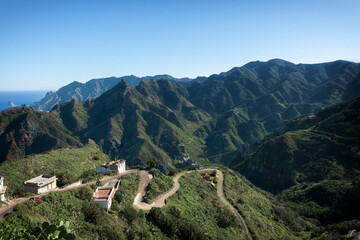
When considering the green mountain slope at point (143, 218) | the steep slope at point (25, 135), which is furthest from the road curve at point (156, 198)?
the steep slope at point (25, 135)

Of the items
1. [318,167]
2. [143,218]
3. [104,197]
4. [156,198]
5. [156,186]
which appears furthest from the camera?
[318,167]

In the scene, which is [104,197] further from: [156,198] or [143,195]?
[156,198]

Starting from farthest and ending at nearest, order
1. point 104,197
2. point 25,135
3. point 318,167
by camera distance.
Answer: point 25,135 → point 318,167 → point 104,197

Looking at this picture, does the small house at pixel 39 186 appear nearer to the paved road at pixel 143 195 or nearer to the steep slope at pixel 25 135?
the paved road at pixel 143 195

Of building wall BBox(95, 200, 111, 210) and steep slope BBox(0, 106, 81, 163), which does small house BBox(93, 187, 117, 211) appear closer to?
building wall BBox(95, 200, 111, 210)

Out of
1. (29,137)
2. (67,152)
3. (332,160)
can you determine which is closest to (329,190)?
(332,160)

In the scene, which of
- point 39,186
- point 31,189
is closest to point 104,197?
point 39,186
